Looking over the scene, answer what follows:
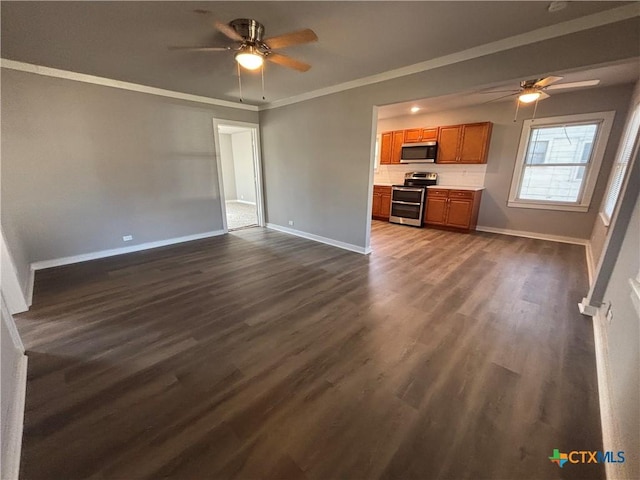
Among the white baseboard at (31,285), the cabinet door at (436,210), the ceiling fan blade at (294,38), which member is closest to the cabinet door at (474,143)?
the cabinet door at (436,210)

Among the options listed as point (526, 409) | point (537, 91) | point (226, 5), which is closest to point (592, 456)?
point (526, 409)

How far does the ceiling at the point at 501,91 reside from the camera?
2.99 m

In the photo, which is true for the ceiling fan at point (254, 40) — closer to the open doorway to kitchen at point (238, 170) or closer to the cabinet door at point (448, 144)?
the cabinet door at point (448, 144)

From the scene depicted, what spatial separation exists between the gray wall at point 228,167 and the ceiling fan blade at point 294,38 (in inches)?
301

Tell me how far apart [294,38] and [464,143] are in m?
4.70

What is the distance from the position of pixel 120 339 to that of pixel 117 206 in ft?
9.34

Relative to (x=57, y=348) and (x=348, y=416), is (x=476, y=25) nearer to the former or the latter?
(x=348, y=416)

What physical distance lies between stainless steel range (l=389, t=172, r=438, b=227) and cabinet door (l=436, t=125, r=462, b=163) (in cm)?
52

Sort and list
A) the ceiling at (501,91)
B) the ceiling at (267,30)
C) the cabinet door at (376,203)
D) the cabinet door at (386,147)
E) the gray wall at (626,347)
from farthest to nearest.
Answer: the cabinet door at (376,203) → the cabinet door at (386,147) → the ceiling at (501,91) → the ceiling at (267,30) → the gray wall at (626,347)

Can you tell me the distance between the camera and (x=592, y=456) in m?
1.29

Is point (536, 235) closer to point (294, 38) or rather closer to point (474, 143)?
point (474, 143)

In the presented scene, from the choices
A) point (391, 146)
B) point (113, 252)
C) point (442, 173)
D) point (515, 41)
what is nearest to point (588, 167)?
point (442, 173)

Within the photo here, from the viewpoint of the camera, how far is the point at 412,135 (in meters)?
6.13

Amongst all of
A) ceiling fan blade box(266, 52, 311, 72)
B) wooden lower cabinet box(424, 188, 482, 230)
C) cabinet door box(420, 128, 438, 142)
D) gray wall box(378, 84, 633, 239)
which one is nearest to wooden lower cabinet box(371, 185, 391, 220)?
wooden lower cabinet box(424, 188, 482, 230)
